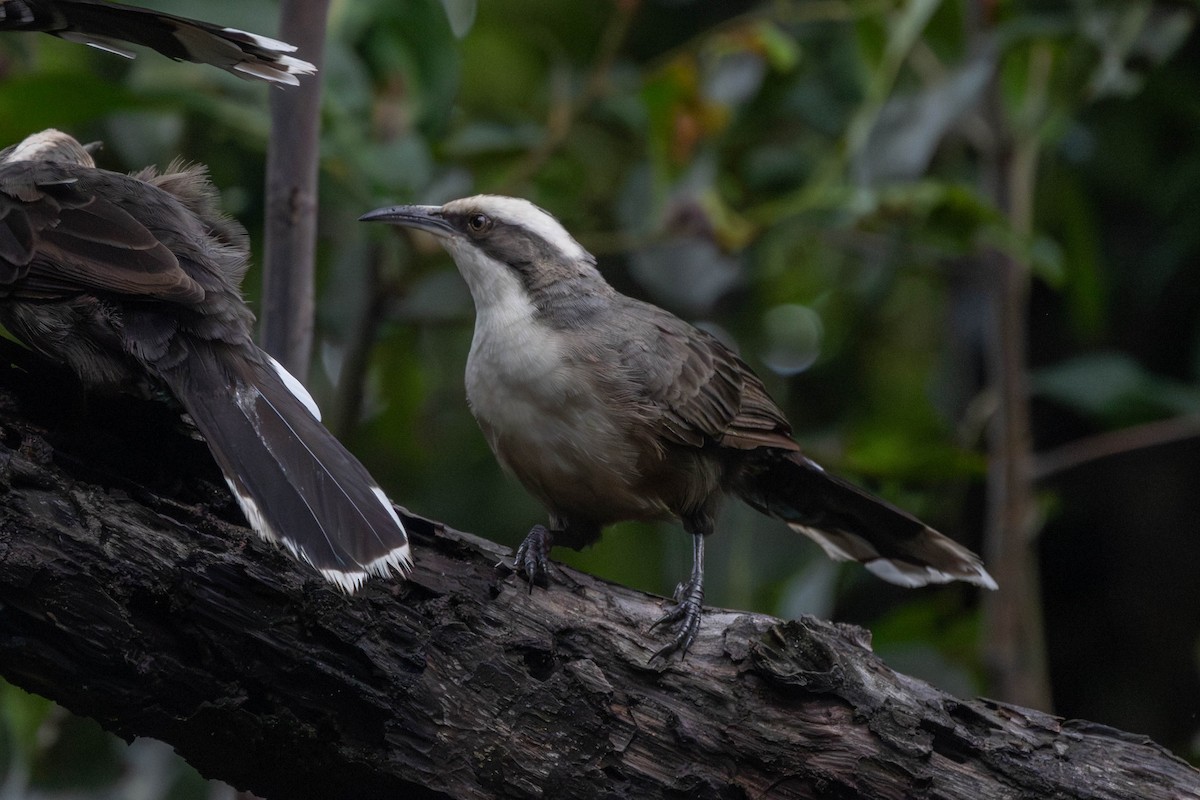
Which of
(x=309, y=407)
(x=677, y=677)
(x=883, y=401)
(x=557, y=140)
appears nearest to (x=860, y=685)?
(x=677, y=677)

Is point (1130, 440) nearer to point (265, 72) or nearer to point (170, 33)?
point (265, 72)

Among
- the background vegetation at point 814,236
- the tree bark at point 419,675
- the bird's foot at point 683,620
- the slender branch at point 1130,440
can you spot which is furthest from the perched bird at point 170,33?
the slender branch at point 1130,440

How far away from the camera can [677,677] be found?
9.31ft

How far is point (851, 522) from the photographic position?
414 cm

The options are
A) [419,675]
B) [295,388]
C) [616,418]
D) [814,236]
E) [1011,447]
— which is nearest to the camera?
[419,675]

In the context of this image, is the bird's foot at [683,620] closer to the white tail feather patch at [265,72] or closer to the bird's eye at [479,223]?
the bird's eye at [479,223]

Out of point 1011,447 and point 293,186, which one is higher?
point 293,186

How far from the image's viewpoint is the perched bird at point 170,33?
2773 mm

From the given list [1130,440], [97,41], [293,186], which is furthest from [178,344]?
[1130,440]

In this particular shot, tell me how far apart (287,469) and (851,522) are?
83.6 inches

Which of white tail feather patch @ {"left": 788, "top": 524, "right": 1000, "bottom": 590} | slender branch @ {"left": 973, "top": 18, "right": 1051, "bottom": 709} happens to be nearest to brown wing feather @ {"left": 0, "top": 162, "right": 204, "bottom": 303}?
white tail feather patch @ {"left": 788, "top": 524, "right": 1000, "bottom": 590}

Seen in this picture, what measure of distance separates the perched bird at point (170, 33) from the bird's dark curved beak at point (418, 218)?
3.42 feet

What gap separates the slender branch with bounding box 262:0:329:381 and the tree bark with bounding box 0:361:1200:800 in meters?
0.48

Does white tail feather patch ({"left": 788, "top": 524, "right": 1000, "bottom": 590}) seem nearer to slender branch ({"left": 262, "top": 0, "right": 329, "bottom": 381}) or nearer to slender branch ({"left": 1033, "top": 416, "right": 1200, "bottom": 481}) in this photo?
slender branch ({"left": 1033, "top": 416, "right": 1200, "bottom": 481})
